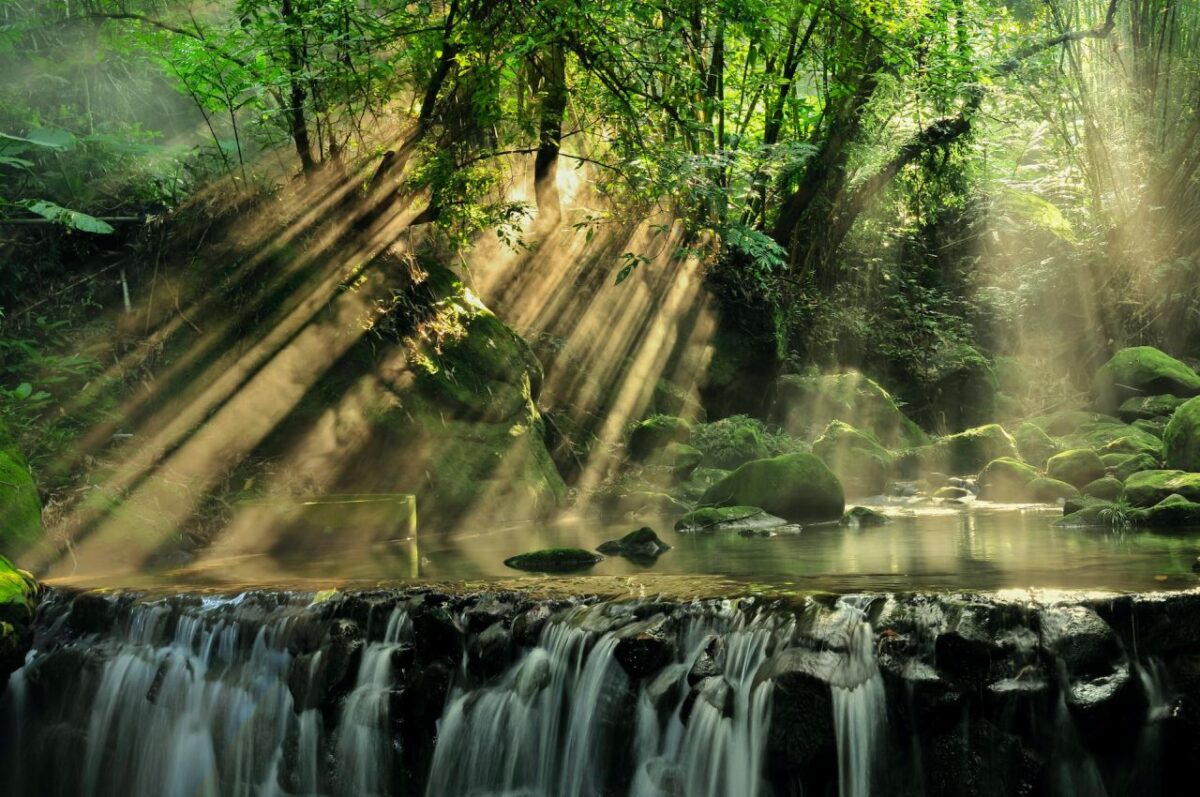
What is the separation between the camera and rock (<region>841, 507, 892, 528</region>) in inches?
464

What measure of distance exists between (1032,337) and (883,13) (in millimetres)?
12281

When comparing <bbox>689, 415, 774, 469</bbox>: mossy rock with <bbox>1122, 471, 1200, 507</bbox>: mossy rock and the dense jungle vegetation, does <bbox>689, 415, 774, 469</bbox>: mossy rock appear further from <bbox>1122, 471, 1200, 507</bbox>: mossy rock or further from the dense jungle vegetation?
<bbox>1122, 471, 1200, 507</bbox>: mossy rock

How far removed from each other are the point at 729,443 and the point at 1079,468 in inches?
210

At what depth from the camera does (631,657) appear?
614 centimetres

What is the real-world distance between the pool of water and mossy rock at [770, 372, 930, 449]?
6.81 m

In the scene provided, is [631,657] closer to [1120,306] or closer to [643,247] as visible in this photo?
[643,247]

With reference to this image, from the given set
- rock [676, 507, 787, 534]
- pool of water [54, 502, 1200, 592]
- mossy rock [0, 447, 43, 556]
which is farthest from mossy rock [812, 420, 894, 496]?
mossy rock [0, 447, 43, 556]

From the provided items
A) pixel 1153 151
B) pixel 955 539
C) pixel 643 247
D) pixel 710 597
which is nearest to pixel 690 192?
pixel 955 539

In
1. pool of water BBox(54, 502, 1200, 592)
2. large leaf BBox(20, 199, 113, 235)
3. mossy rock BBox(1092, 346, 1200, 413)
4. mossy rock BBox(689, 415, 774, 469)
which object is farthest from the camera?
mossy rock BBox(1092, 346, 1200, 413)

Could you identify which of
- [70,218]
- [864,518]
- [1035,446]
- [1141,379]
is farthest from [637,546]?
[1141,379]

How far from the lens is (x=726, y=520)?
12.3 meters

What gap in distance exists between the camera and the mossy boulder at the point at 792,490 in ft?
40.7

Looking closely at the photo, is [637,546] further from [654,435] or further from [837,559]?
[654,435]

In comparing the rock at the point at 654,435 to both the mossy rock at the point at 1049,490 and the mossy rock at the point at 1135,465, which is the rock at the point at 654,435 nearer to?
the mossy rock at the point at 1049,490
